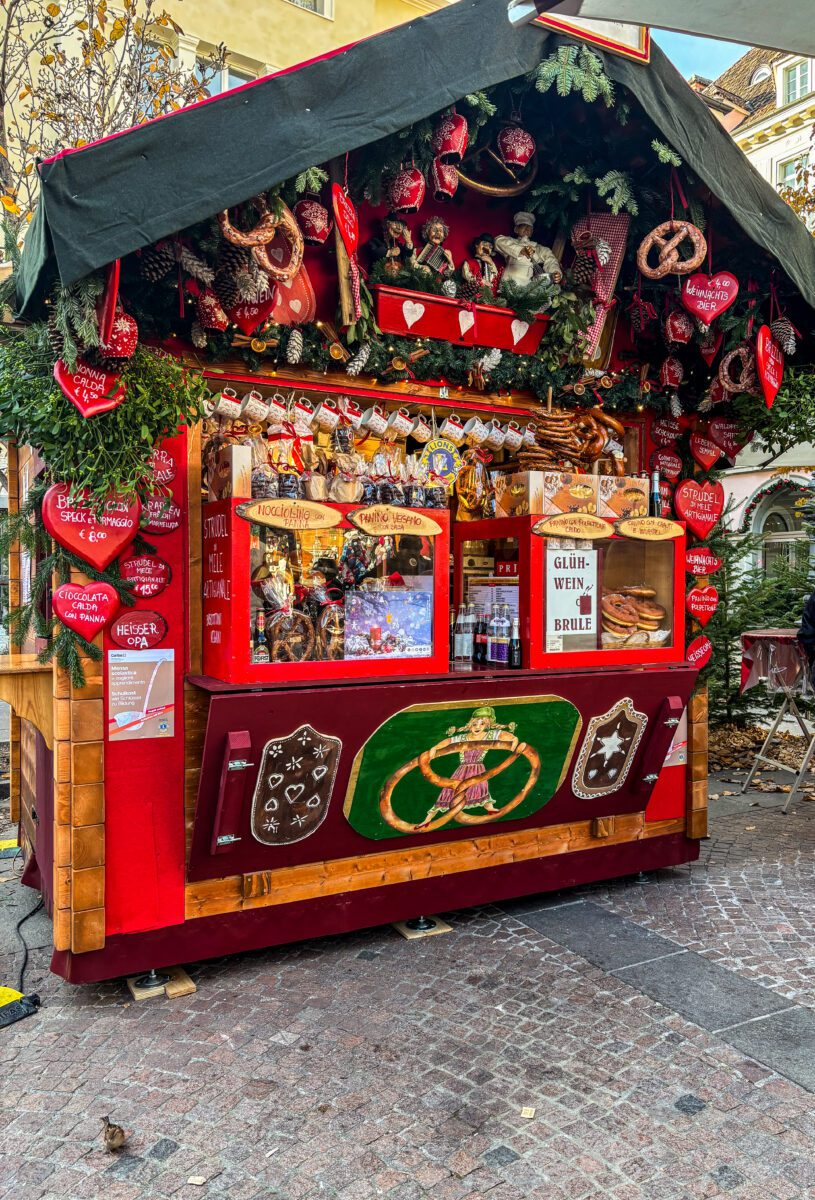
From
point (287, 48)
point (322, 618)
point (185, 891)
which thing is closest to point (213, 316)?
point (322, 618)

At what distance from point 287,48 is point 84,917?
18564mm

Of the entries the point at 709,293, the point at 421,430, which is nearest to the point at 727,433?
the point at 709,293

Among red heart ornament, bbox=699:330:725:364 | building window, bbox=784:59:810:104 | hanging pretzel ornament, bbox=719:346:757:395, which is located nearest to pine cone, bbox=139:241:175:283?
red heart ornament, bbox=699:330:725:364

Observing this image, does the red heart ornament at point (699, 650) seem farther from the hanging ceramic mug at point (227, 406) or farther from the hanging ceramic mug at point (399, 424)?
the hanging ceramic mug at point (227, 406)

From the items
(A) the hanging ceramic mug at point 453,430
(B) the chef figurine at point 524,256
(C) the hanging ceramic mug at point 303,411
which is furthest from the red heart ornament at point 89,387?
(B) the chef figurine at point 524,256

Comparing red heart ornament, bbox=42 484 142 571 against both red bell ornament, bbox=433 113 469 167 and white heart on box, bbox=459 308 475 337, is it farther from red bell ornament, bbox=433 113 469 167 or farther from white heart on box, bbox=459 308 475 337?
red bell ornament, bbox=433 113 469 167

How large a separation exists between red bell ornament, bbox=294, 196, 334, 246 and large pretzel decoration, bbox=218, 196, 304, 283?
14 centimetres

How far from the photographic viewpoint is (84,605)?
144 inches

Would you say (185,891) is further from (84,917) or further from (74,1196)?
(74,1196)

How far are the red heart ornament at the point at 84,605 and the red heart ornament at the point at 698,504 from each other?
12.1 feet

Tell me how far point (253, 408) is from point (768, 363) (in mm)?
Result: 3150

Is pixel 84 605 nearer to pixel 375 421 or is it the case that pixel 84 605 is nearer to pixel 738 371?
pixel 375 421

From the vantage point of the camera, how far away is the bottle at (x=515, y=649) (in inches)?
182

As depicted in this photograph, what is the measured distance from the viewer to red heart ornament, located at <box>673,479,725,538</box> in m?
5.52
